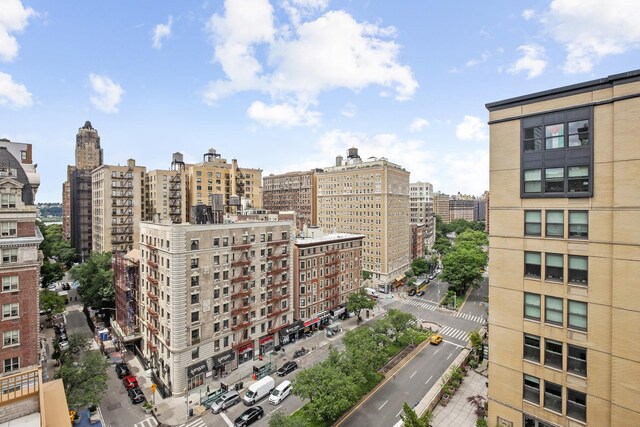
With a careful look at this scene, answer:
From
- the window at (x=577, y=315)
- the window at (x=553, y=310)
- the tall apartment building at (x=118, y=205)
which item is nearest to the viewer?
the window at (x=577, y=315)

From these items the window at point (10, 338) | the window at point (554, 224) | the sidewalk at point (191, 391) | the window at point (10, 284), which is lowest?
the sidewalk at point (191, 391)

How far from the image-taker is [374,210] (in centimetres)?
Answer: 9875

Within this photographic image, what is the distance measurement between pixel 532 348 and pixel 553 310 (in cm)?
325

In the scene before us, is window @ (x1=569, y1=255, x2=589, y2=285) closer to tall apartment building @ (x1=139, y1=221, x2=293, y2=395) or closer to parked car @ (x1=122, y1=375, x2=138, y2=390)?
tall apartment building @ (x1=139, y1=221, x2=293, y2=395)

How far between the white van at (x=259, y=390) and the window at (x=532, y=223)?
3682cm

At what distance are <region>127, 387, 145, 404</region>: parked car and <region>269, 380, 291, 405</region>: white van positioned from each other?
17.2 m

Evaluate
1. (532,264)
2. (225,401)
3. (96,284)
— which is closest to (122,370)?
(225,401)

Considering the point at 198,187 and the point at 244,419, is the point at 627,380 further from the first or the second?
the point at 198,187

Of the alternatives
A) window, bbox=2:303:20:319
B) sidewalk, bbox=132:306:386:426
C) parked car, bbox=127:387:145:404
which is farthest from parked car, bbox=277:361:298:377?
window, bbox=2:303:20:319

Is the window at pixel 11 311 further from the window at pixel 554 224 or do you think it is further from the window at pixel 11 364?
the window at pixel 554 224

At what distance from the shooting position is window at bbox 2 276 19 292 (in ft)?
105

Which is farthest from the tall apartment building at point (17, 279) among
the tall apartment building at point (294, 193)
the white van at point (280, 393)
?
the tall apartment building at point (294, 193)

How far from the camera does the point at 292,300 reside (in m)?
59.3

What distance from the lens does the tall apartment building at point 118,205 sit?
290ft
